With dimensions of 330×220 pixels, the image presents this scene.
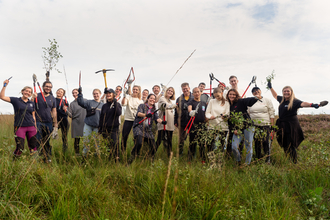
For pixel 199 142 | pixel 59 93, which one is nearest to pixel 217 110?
pixel 199 142

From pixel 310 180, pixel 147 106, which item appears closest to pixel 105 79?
pixel 147 106

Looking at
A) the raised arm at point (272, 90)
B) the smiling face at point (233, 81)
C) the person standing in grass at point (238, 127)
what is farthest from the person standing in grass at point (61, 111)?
the raised arm at point (272, 90)

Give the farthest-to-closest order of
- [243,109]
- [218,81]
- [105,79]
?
1. [218,81]
2. [105,79]
3. [243,109]

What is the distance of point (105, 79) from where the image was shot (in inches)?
214

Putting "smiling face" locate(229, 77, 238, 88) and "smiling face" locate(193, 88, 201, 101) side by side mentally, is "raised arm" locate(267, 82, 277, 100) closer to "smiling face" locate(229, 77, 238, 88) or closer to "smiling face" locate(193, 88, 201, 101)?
"smiling face" locate(229, 77, 238, 88)

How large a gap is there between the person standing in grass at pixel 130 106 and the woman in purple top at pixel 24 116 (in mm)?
2213

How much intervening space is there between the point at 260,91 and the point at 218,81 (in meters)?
1.66

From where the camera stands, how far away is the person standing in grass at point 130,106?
564 centimetres

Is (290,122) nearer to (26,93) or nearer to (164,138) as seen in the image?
(164,138)

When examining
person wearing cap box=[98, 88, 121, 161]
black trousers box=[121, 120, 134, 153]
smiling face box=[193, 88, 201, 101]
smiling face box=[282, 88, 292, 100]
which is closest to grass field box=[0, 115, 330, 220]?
person wearing cap box=[98, 88, 121, 161]

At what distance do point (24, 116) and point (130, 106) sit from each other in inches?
103

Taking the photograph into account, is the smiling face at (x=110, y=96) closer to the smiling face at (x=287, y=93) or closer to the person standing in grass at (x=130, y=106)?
the person standing in grass at (x=130, y=106)

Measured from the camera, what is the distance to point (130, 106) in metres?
5.93

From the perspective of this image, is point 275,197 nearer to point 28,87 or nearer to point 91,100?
point 91,100
